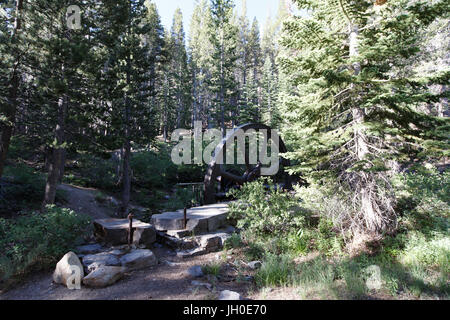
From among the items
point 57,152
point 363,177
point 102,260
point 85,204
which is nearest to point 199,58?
point 85,204

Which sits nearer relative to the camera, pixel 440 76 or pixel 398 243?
pixel 440 76

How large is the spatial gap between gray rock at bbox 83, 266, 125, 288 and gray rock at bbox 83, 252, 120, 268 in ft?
0.77

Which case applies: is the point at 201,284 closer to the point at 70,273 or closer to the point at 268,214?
the point at 70,273

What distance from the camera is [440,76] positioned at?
3.66 metres

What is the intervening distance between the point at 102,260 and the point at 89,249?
2.63 ft

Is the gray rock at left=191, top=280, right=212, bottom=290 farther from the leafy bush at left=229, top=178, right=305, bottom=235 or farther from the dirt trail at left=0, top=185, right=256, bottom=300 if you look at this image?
the leafy bush at left=229, top=178, right=305, bottom=235

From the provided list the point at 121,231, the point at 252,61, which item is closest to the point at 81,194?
the point at 121,231

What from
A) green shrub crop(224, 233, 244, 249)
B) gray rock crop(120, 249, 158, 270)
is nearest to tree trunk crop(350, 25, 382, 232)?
green shrub crop(224, 233, 244, 249)

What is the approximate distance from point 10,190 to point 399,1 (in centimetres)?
1209

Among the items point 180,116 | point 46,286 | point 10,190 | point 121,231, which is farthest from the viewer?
point 180,116

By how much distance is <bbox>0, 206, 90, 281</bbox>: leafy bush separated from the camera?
381 centimetres

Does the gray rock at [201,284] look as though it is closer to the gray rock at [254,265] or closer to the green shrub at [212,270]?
the green shrub at [212,270]
